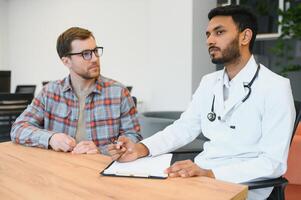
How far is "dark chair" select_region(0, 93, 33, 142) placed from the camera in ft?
8.79

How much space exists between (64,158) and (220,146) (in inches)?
26.7

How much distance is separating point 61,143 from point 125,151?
36cm

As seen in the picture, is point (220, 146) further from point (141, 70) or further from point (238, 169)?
point (141, 70)

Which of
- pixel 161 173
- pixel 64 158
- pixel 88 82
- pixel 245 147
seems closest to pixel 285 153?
pixel 245 147

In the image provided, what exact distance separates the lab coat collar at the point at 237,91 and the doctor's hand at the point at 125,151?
0.40m

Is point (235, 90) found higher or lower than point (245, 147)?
higher

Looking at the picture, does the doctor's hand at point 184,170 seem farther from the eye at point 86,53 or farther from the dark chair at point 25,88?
the dark chair at point 25,88

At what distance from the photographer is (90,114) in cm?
180

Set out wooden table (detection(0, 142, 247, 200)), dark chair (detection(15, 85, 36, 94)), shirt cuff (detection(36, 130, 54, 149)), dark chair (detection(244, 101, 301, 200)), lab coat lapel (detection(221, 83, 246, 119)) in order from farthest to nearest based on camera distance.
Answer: dark chair (detection(15, 85, 36, 94))
shirt cuff (detection(36, 130, 54, 149))
lab coat lapel (detection(221, 83, 246, 119))
dark chair (detection(244, 101, 301, 200))
wooden table (detection(0, 142, 247, 200))

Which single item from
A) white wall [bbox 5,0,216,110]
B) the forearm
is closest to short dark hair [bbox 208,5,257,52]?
the forearm

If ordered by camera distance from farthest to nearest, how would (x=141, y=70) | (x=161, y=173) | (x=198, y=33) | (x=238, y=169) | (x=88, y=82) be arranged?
(x=141, y=70) < (x=198, y=33) < (x=88, y=82) < (x=238, y=169) < (x=161, y=173)

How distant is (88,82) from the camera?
6.30 feet

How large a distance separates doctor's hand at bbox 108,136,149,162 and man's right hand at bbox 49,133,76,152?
0.27 meters

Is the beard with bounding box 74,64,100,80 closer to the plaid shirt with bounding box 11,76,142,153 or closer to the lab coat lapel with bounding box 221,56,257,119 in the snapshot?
the plaid shirt with bounding box 11,76,142,153
